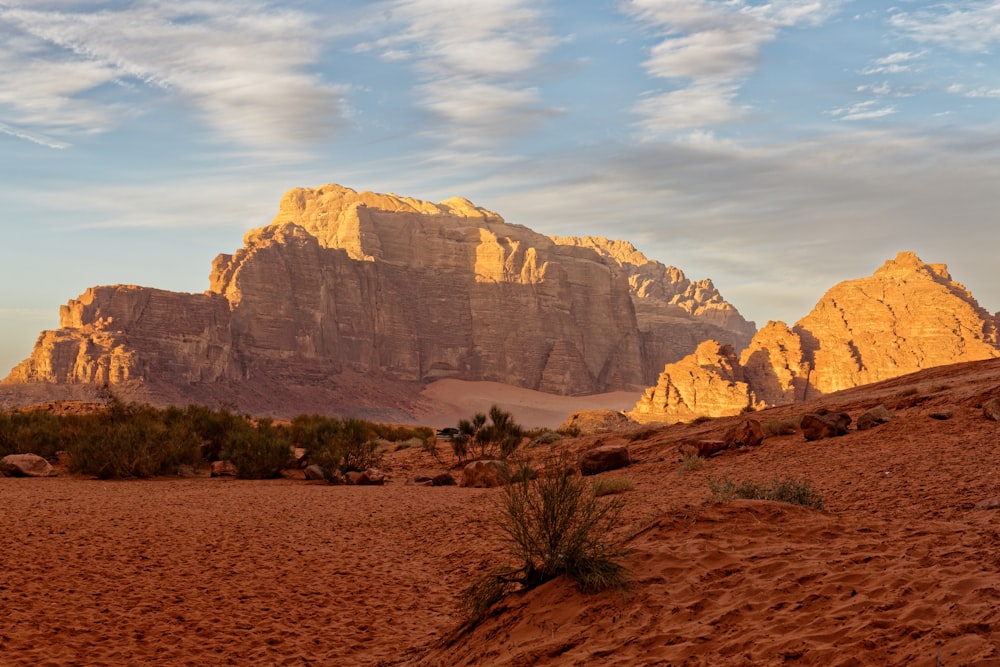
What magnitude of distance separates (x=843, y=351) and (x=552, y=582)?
92340 mm

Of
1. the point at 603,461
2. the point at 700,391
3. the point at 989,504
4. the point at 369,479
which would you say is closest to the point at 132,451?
the point at 369,479

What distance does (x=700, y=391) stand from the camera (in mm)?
85125

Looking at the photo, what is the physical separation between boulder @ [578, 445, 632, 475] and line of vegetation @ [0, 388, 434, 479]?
7.10 meters

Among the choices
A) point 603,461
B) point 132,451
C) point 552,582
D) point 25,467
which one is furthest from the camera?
point 132,451

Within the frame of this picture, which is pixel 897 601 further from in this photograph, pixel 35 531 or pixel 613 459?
pixel 613 459

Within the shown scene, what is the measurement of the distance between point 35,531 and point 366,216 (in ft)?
444

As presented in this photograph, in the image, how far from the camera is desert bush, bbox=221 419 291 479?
2506 centimetres

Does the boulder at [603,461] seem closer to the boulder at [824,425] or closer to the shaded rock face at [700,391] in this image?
the boulder at [824,425]

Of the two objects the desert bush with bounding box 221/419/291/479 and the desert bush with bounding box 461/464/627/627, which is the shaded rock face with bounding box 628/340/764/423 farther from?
the desert bush with bounding box 461/464/627/627

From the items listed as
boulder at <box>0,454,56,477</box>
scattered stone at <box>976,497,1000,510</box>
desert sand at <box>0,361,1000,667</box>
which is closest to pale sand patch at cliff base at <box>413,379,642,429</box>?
boulder at <box>0,454,56,477</box>

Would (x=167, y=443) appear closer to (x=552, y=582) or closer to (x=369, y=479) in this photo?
(x=369, y=479)

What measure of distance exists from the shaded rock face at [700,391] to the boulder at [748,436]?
59856 mm

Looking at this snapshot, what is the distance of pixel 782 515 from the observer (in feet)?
28.0

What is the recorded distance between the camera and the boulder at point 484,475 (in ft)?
71.1
